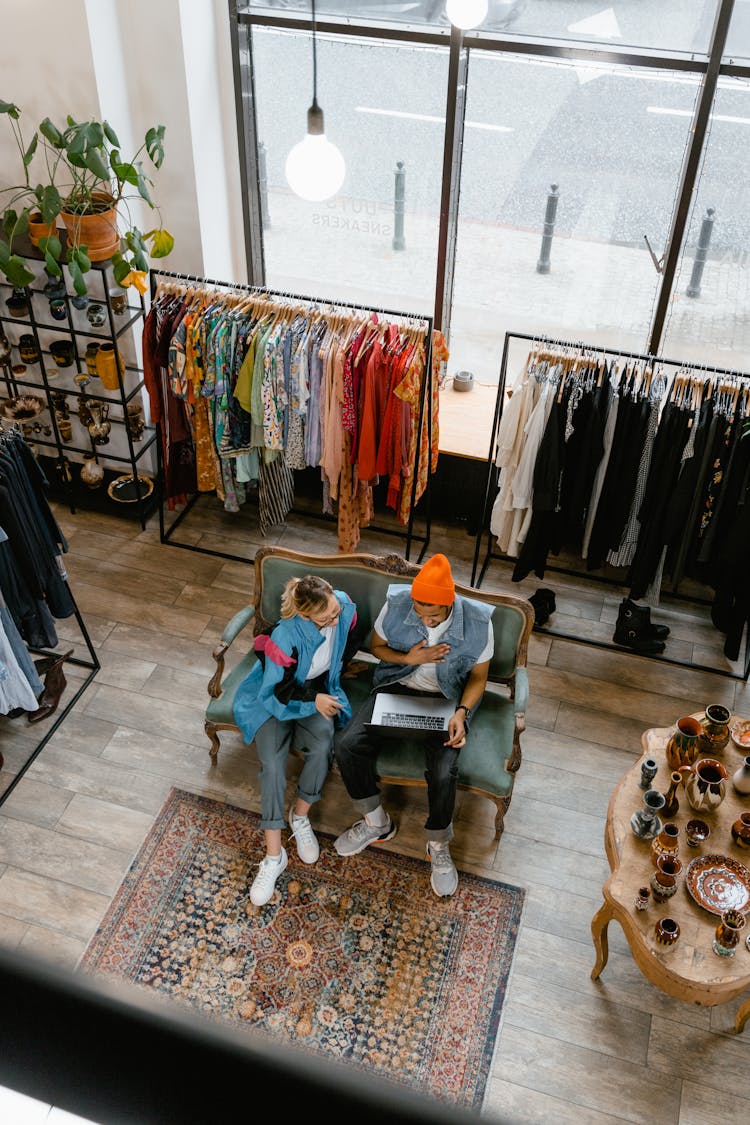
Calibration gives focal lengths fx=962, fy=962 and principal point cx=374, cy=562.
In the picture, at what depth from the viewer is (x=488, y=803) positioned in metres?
4.05

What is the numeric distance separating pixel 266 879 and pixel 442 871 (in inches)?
26.6

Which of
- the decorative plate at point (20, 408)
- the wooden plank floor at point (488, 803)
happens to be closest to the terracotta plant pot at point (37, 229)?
the decorative plate at point (20, 408)

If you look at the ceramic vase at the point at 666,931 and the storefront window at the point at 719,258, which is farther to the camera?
the storefront window at the point at 719,258

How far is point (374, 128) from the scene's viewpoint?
509 centimetres

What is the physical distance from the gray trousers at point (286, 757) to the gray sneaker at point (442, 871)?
1.66 ft

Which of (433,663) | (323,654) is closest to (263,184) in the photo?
(323,654)

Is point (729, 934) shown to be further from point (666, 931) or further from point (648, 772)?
point (648, 772)

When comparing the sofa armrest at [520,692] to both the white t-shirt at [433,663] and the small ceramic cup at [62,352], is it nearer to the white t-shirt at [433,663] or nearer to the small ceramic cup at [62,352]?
the white t-shirt at [433,663]

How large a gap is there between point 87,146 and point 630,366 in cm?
253

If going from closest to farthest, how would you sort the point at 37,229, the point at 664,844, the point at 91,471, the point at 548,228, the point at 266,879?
1. the point at 664,844
2. the point at 266,879
3. the point at 37,229
4. the point at 548,228
5. the point at 91,471

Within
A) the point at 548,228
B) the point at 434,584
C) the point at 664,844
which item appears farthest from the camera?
the point at 548,228

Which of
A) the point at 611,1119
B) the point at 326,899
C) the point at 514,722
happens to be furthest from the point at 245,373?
the point at 611,1119

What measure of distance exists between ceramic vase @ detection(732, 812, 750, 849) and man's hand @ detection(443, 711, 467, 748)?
1002 mm

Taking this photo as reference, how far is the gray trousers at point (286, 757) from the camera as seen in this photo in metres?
3.73
